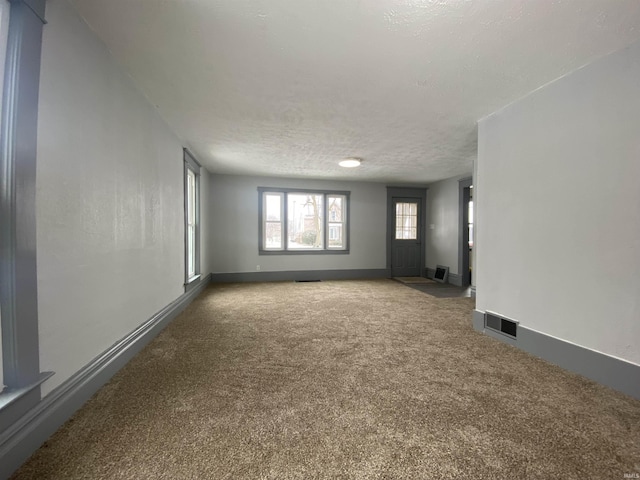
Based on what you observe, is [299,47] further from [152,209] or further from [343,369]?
[343,369]

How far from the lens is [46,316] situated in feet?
4.75

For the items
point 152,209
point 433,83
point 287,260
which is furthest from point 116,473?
point 287,260

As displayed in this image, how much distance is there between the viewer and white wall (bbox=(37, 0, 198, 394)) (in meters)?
1.47

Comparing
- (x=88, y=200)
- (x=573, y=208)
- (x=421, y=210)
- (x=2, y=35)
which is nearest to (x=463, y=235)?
(x=421, y=210)

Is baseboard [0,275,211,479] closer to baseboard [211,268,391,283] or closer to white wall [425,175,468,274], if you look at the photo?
baseboard [211,268,391,283]

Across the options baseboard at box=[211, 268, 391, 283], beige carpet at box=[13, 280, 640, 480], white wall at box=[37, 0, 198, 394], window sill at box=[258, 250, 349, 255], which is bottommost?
beige carpet at box=[13, 280, 640, 480]

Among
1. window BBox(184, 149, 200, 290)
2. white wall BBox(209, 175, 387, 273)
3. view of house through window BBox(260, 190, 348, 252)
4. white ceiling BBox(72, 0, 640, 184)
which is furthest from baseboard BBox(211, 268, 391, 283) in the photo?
white ceiling BBox(72, 0, 640, 184)

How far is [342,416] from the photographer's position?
1641 mm

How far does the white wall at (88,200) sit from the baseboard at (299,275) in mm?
3487

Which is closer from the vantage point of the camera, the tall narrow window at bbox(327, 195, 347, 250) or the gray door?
the tall narrow window at bbox(327, 195, 347, 250)

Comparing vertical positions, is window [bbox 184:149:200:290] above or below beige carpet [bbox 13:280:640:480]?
above

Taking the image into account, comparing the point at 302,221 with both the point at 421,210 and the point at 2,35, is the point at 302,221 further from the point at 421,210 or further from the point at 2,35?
the point at 2,35

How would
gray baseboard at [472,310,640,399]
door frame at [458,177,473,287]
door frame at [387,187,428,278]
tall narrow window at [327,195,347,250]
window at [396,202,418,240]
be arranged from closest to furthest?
gray baseboard at [472,310,640,399]
door frame at [458,177,473,287]
tall narrow window at [327,195,347,250]
door frame at [387,187,428,278]
window at [396,202,418,240]

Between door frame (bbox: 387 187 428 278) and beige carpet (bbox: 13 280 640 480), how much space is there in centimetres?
436
